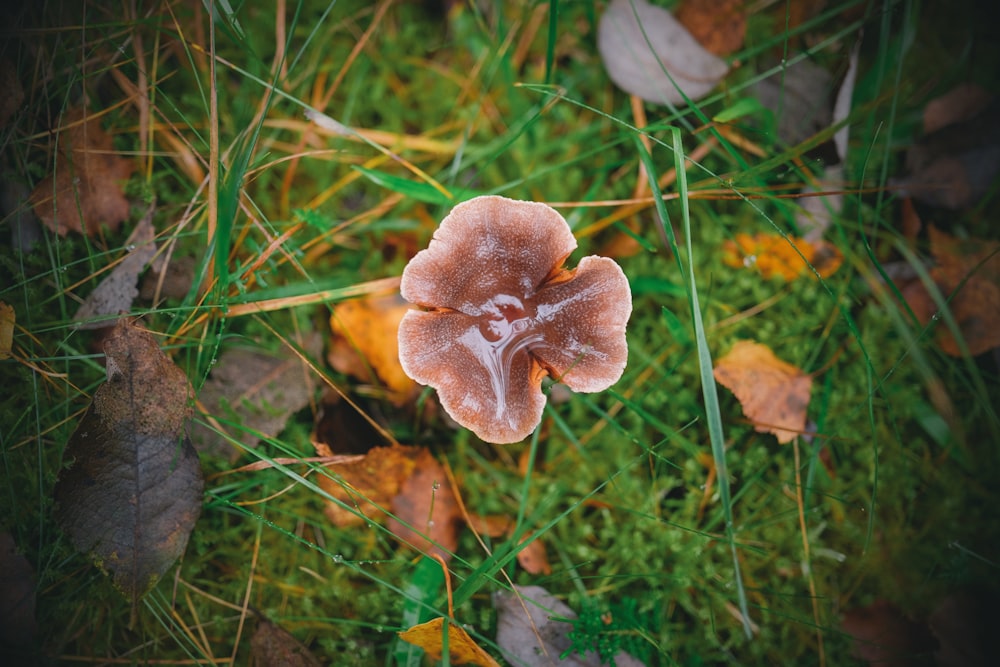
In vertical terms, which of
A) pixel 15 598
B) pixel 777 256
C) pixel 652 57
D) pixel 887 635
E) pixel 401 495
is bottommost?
pixel 15 598

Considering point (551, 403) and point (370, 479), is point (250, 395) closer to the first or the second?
point (370, 479)

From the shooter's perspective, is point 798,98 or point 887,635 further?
point 798,98

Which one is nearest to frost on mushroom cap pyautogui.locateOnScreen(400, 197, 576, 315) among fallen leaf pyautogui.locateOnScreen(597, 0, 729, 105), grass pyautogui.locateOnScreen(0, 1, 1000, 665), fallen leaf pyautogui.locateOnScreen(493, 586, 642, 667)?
grass pyautogui.locateOnScreen(0, 1, 1000, 665)

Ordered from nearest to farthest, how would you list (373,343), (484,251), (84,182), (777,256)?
(484,251) → (84,182) → (373,343) → (777,256)

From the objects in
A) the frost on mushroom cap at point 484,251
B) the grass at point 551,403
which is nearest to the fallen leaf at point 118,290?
the grass at point 551,403

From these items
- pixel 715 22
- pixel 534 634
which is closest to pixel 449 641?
pixel 534 634

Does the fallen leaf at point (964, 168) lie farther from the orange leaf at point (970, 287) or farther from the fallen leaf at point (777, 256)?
the fallen leaf at point (777, 256)
